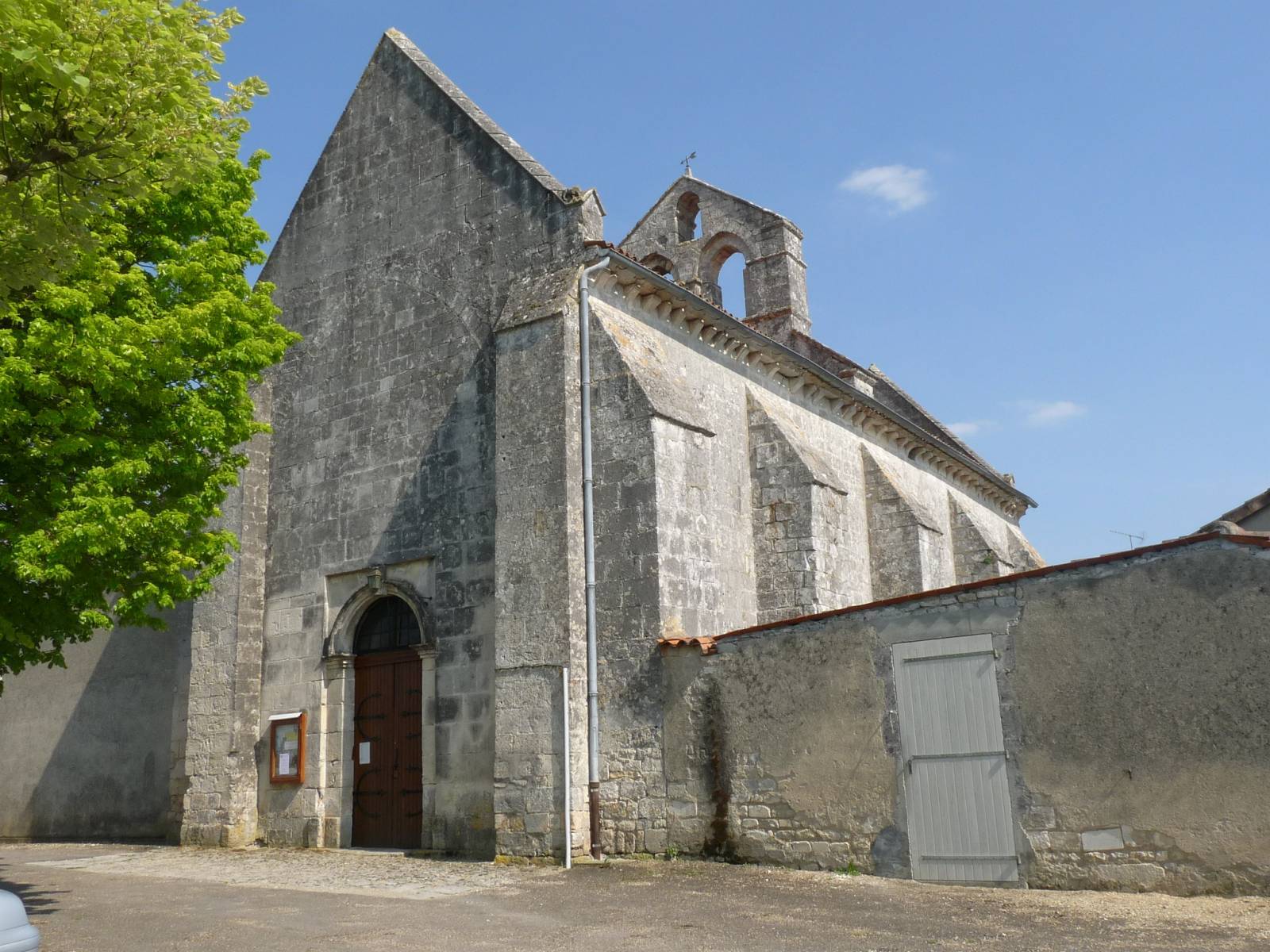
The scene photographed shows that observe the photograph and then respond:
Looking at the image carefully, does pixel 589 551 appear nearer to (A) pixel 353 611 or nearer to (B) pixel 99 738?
(A) pixel 353 611

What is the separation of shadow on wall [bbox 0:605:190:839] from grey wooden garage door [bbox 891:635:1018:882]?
38.2 feet

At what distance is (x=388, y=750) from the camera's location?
1397 centimetres

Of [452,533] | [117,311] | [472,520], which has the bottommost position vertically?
[452,533]

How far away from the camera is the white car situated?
5039mm

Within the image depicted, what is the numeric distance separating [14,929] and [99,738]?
46.3 feet

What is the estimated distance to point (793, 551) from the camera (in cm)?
1416

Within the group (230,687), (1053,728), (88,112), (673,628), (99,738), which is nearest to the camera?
(88,112)

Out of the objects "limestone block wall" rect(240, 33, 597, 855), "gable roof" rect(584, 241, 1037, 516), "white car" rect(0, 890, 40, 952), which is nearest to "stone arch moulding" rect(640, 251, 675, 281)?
"gable roof" rect(584, 241, 1037, 516)

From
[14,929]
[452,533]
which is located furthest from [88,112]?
[452,533]

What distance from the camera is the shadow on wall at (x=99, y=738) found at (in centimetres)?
1688

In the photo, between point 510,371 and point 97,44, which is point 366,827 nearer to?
point 510,371

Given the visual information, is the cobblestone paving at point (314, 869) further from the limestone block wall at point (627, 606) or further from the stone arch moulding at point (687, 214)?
the stone arch moulding at point (687, 214)

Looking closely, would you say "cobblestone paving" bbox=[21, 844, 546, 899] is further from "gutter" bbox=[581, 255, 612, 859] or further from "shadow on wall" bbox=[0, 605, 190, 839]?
"shadow on wall" bbox=[0, 605, 190, 839]

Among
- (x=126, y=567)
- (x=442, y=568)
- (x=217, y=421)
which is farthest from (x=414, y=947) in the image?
(x=442, y=568)
